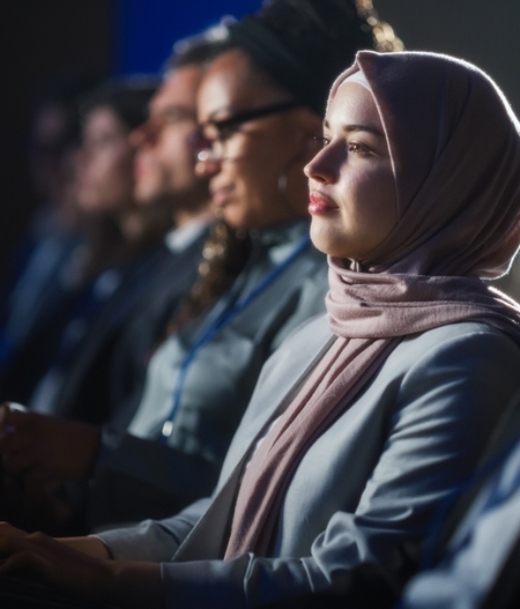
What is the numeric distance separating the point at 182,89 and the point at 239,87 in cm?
81

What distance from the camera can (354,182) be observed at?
51.8 inches

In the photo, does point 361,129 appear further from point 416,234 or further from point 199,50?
point 199,50

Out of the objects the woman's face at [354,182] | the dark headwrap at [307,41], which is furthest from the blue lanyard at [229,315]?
the woman's face at [354,182]

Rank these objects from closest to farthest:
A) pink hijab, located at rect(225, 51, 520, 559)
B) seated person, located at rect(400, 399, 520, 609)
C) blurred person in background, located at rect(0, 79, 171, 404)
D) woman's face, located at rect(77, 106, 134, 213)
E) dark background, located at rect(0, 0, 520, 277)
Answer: seated person, located at rect(400, 399, 520, 609) < pink hijab, located at rect(225, 51, 520, 559) < blurred person in background, located at rect(0, 79, 171, 404) < dark background, located at rect(0, 0, 520, 277) < woman's face, located at rect(77, 106, 134, 213)

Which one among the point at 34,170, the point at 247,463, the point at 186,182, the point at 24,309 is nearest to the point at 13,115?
the point at 34,170

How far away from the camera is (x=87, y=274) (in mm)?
4223

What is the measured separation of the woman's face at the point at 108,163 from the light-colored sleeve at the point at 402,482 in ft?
9.43

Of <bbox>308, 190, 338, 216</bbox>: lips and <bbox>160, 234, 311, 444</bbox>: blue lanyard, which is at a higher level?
<bbox>308, 190, 338, 216</bbox>: lips

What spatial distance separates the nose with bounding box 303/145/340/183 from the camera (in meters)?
1.33

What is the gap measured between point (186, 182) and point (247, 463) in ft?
5.48

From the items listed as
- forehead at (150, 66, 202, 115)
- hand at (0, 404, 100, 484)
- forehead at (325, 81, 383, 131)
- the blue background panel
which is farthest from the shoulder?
the blue background panel

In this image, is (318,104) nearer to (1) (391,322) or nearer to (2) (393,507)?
(1) (391,322)

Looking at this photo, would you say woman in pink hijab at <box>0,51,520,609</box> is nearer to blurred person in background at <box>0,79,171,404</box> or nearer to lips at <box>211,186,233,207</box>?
lips at <box>211,186,233,207</box>

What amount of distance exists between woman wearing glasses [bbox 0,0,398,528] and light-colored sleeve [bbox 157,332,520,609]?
25.9 inches
